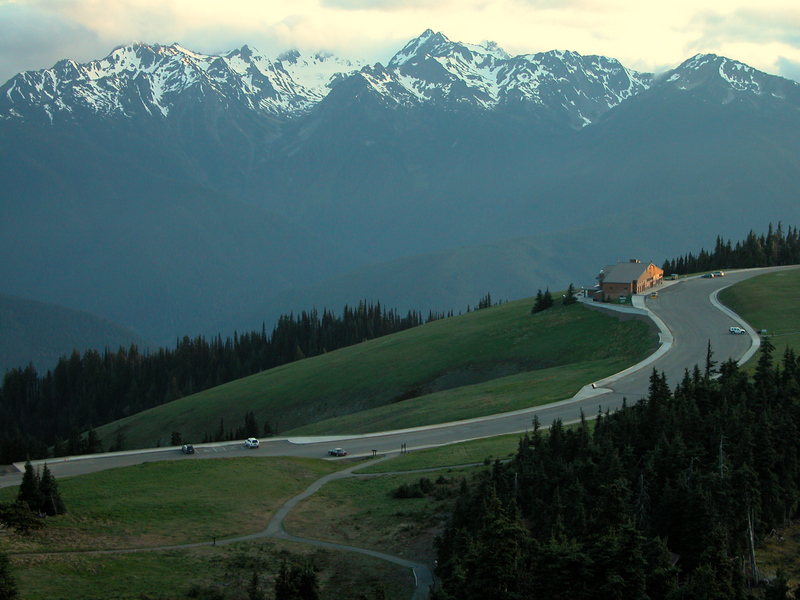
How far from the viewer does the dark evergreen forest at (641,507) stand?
33875 millimetres

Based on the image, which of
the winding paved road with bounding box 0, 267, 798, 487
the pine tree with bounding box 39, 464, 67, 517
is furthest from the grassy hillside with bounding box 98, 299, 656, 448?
the pine tree with bounding box 39, 464, 67, 517

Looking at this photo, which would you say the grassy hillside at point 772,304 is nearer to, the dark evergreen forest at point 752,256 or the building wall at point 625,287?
the building wall at point 625,287

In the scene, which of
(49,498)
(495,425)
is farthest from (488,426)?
(49,498)

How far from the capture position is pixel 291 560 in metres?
43.2

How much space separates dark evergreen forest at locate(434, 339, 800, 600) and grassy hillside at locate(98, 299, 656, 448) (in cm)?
3108

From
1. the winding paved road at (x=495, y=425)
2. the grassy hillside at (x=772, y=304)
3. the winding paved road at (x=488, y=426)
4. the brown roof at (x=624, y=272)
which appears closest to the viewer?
the winding paved road at (x=488, y=426)

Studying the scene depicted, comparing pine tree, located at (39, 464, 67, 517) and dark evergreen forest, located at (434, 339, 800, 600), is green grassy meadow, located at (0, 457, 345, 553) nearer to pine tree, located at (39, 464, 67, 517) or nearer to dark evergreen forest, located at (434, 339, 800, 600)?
pine tree, located at (39, 464, 67, 517)

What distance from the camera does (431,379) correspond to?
107 meters

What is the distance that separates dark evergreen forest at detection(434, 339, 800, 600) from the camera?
111 ft

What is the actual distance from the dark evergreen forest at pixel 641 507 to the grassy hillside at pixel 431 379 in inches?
1223

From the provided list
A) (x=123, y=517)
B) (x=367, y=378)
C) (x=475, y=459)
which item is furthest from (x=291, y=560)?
(x=367, y=378)

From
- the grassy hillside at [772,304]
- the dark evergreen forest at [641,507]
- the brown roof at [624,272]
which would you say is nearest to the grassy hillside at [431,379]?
the brown roof at [624,272]

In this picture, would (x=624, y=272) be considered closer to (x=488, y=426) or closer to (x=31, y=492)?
(x=488, y=426)

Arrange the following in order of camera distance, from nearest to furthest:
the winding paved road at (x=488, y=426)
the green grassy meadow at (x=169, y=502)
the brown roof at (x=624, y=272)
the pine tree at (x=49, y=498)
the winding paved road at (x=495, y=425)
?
the green grassy meadow at (x=169, y=502) < the pine tree at (x=49, y=498) < the winding paved road at (x=488, y=426) < the winding paved road at (x=495, y=425) < the brown roof at (x=624, y=272)
